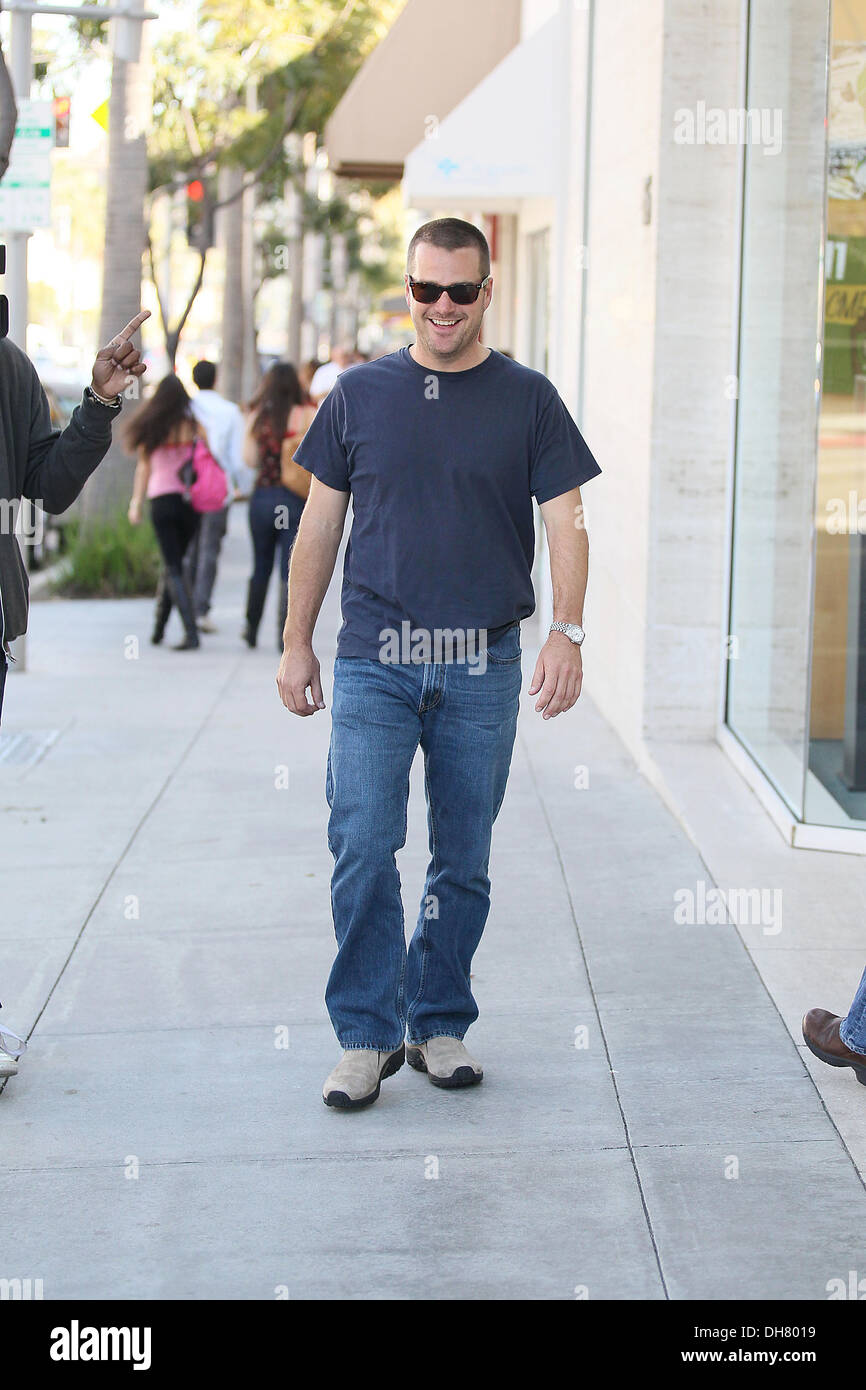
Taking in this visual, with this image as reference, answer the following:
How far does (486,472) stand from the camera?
13.2 feet

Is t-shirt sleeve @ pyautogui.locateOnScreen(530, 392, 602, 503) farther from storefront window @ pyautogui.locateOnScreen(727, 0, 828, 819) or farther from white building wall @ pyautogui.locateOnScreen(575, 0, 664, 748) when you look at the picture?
white building wall @ pyautogui.locateOnScreen(575, 0, 664, 748)

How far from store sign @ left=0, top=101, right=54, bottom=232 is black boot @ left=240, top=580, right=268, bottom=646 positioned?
2.67 meters

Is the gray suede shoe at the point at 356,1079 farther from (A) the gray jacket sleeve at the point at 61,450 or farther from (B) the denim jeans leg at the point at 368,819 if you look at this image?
(A) the gray jacket sleeve at the point at 61,450

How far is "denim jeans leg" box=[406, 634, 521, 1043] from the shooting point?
4.15m

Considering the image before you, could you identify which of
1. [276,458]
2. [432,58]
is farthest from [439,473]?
[432,58]

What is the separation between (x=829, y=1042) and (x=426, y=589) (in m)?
1.47

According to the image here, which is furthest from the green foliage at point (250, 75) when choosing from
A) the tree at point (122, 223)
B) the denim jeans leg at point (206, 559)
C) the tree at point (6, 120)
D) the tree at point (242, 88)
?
the tree at point (6, 120)

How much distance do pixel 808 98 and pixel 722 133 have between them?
0.82m

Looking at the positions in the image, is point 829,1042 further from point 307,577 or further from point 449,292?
point 449,292

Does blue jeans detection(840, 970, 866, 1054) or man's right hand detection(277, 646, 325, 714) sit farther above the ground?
man's right hand detection(277, 646, 325, 714)

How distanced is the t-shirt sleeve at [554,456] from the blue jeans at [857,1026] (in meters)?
1.35

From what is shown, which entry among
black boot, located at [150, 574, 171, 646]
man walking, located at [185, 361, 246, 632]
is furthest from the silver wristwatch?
man walking, located at [185, 361, 246, 632]

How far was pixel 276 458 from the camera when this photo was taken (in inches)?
452

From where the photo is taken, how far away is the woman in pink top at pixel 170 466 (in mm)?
11555
